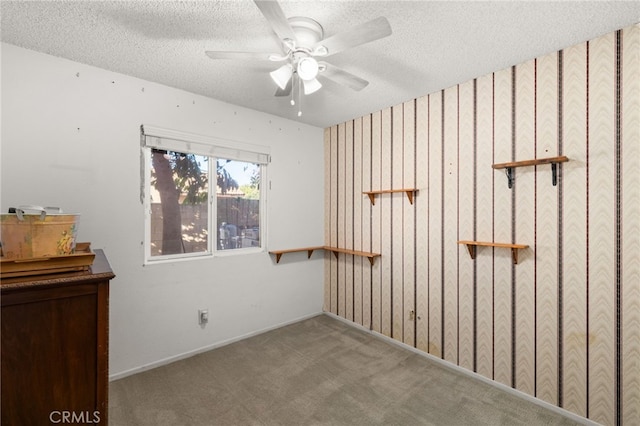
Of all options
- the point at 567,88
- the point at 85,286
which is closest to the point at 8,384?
the point at 85,286

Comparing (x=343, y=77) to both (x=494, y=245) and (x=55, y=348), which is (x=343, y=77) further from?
(x=55, y=348)

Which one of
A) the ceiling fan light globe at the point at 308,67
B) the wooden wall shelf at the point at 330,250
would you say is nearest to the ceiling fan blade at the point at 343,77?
the ceiling fan light globe at the point at 308,67

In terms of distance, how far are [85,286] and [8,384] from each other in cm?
37

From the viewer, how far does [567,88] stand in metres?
2.03

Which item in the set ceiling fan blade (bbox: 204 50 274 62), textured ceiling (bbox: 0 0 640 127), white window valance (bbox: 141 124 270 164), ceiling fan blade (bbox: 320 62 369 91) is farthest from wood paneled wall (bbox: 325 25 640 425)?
ceiling fan blade (bbox: 204 50 274 62)

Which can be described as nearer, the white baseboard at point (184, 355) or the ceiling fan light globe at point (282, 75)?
the ceiling fan light globe at point (282, 75)

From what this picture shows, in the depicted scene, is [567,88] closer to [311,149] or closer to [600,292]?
[600,292]

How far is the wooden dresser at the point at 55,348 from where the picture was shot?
1.05 m

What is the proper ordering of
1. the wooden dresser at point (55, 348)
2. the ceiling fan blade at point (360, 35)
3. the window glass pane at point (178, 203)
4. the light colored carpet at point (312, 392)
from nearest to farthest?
the wooden dresser at point (55, 348) → the ceiling fan blade at point (360, 35) → the light colored carpet at point (312, 392) → the window glass pane at point (178, 203)

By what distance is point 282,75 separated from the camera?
5.90 feet

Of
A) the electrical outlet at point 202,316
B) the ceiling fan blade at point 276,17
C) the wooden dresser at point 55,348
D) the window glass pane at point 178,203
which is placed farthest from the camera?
the electrical outlet at point 202,316

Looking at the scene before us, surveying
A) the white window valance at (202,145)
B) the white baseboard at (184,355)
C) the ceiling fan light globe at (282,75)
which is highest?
the ceiling fan light globe at (282,75)

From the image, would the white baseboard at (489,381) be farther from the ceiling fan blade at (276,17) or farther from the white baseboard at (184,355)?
the ceiling fan blade at (276,17)

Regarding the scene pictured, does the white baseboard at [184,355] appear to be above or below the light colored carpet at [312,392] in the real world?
above
